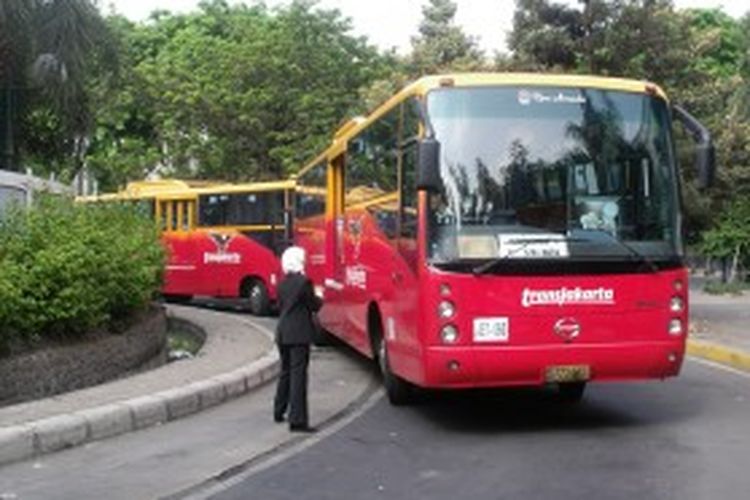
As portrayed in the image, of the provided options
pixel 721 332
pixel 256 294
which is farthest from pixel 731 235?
pixel 721 332

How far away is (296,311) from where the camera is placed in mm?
9875

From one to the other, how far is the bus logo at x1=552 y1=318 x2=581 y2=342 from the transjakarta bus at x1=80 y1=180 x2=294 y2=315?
42.6 ft

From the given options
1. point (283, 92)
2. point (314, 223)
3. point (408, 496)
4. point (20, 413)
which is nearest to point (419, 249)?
point (408, 496)

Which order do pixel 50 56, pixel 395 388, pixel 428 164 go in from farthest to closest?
pixel 50 56
pixel 395 388
pixel 428 164

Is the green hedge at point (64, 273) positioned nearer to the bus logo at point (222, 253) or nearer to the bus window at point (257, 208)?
the bus window at point (257, 208)

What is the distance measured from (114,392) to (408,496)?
4.48 metres

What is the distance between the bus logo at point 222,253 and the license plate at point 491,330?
49.9ft

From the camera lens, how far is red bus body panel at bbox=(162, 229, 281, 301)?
77.5 ft

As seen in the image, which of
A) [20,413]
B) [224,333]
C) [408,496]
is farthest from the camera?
[224,333]

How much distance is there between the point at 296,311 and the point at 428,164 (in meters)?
1.80

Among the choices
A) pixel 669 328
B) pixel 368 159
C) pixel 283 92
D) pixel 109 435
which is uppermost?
pixel 283 92

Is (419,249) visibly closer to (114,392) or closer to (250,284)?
(114,392)

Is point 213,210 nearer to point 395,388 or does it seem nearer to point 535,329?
point 395,388

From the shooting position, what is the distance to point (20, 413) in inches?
376
